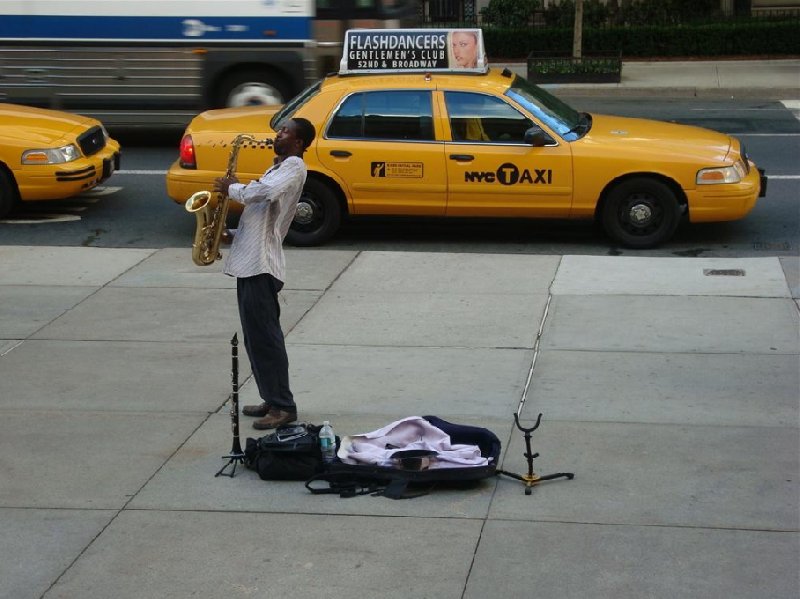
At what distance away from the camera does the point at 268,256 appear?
261 inches

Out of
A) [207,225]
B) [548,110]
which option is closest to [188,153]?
[548,110]

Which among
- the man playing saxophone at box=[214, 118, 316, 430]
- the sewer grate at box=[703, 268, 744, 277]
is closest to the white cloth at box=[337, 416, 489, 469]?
the man playing saxophone at box=[214, 118, 316, 430]

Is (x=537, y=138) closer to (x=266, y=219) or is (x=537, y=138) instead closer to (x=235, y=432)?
(x=266, y=219)

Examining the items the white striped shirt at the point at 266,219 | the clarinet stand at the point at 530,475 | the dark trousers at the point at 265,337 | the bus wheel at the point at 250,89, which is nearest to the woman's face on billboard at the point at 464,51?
the bus wheel at the point at 250,89

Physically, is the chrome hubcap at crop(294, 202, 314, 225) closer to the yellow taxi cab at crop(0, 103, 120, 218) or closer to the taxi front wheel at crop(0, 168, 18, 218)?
the yellow taxi cab at crop(0, 103, 120, 218)

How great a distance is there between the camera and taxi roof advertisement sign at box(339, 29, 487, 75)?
37.8 feet

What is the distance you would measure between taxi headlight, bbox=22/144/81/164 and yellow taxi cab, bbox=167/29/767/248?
4.97ft

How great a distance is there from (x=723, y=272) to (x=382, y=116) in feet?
10.4

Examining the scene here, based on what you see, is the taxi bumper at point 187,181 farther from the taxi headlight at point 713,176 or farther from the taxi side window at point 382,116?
the taxi headlight at point 713,176

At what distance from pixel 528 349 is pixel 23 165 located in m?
6.11

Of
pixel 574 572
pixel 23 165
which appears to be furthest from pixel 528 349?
pixel 23 165

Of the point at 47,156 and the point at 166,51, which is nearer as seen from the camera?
the point at 47,156

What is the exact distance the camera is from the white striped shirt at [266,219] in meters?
6.46

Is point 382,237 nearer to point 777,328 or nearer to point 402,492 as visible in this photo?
point 777,328
